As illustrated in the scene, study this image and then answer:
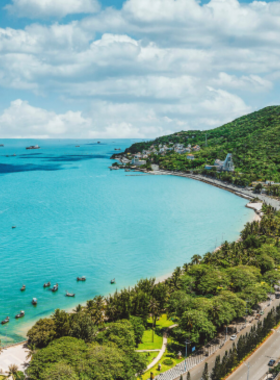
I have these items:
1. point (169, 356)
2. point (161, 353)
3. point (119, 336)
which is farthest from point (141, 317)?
point (119, 336)

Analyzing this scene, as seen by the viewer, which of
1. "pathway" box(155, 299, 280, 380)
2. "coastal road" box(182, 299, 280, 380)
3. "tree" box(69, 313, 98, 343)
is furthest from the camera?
"tree" box(69, 313, 98, 343)

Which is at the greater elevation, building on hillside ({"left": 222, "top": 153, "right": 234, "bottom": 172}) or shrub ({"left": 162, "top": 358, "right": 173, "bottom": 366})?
building on hillside ({"left": 222, "top": 153, "right": 234, "bottom": 172})

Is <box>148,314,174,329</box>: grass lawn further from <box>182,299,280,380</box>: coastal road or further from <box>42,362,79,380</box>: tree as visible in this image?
<box>42,362,79,380</box>: tree

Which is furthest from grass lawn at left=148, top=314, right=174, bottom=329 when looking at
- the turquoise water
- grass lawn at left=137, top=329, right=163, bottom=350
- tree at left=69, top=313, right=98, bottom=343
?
the turquoise water

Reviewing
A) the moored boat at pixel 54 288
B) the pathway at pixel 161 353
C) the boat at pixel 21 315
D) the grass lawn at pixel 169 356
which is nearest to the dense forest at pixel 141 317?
the grass lawn at pixel 169 356

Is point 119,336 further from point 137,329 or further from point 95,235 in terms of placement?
point 95,235

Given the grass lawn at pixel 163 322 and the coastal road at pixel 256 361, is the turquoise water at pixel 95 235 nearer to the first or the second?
the grass lawn at pixel 163 322

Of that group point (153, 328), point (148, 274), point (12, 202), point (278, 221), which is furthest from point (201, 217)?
point (12, 202)
